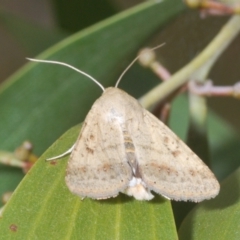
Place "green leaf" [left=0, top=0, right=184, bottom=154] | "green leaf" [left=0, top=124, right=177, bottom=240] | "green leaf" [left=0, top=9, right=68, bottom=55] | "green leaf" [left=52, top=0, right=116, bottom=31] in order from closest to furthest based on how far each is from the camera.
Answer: "green leaf" [left=0, top=124, right=177, bottom=240] < "green leaf" [left=0, top=0, right=184, bottom=154] < "green leaf" [left=0, top=9, right=68, bottom=55] < "green leaf" [left=52, top=0, right=116, bottom=31]

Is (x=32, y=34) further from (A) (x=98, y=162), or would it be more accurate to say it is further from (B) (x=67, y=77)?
(A) (x=98, y=162)

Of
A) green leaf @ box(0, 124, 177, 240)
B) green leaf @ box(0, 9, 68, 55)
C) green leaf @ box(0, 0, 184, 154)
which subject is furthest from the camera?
green leaf @ box(0, 9, 68, 55)

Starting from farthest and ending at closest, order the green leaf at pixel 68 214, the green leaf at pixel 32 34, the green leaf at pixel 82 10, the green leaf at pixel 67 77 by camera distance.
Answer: the green leaf at pixel 82 10
the green leaf at pixel 32 34
the green leaf at pixel 67 77
the green leaf at pixel 68 214

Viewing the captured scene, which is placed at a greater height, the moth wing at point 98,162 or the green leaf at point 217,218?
the moth wing at point 98,162

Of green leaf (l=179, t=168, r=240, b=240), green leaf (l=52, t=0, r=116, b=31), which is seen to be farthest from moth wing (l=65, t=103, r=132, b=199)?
green leaf (l=52, t=0, r=116, b=31)

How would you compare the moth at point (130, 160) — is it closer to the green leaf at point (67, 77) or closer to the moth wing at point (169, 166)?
the moth wing at point (169, 166)

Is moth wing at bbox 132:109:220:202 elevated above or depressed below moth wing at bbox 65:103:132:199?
below

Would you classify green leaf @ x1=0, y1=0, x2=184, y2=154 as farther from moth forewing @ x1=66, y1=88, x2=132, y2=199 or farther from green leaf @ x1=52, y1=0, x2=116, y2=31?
green leaf @ x1=52, y1=0, x2=116, y2=31

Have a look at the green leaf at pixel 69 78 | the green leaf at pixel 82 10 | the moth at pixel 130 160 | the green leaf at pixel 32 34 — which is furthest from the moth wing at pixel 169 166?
the green leaf at pixel 82 10
